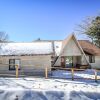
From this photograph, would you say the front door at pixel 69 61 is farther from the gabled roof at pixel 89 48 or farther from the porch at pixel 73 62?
the gabled roof at pixel 89 48

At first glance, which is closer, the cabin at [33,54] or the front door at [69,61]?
the cabin at [33,54]

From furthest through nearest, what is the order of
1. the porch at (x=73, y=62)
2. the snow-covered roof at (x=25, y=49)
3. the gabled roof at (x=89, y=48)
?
1. the gabled roof at (x=89, y=48)
2. the porch at (x=73, y=62)
3. the snow-covered roof at (x=25, y=49)

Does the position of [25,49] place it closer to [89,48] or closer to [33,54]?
[33,54]

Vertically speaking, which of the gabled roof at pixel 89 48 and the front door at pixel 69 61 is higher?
the gabled roof at pixel 89 48

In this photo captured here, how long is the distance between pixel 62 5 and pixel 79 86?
6602 millimetres

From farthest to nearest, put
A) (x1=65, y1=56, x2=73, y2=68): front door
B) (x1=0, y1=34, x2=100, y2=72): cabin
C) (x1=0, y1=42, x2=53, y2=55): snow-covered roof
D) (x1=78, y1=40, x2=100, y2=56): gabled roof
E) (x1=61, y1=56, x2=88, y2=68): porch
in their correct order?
1. (x1=78, y1=40, x2=100, y2=56): gabled roof
2. (x1=65, y1=56, x2=73, y2=68): front door
3. (x1=61, y1=56, x2=88, y2=68): porch
4. (x1=0, y1=42, x2=53, y2=55): snow-covered roof
5. (x1=0, y1=34, x2=100, y2=72): cabin

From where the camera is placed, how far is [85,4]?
16562 mm

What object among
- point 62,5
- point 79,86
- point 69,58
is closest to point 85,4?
point 62,5

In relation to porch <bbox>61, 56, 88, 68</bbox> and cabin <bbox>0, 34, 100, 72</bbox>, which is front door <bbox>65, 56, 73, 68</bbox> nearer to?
porch <bbox>61, 56, 88, 68</bbox>

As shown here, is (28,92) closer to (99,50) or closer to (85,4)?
(85,4)

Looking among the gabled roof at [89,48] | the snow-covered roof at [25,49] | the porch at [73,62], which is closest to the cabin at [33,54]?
the snow-covered roof at [25,49]

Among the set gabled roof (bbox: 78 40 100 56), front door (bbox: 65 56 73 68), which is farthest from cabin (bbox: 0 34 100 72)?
gabled roof (bbox: 78 40 100 56)

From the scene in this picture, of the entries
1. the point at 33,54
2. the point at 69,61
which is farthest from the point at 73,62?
the point at 33,54

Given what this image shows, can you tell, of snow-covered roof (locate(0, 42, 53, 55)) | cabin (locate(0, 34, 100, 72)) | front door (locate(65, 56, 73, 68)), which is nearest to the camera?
cabin (locate(0, 34, 100, 72))
